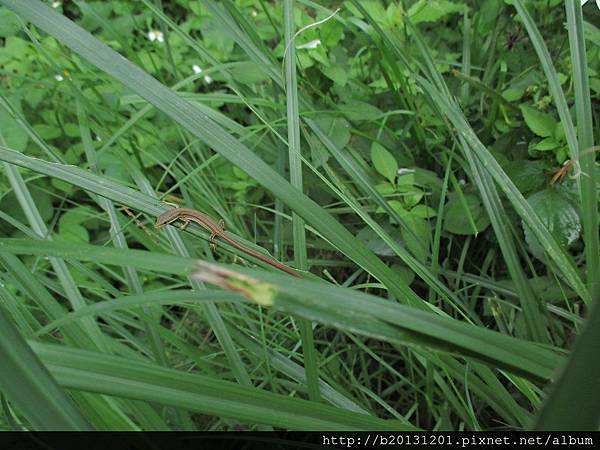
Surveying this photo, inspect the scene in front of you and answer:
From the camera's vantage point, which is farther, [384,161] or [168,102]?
[384,161]

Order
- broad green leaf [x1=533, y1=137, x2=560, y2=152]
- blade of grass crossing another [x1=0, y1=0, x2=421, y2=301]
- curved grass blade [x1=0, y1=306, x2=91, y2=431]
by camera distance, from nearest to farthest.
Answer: curved grass blade [x1=0, y1=306, x2=91, y2=431]
blade of grass crossing another [x1=0, y1=0, x2=421, y2=301]
broad green leaf [x1=533, y1=137, x2=560, y2=152]

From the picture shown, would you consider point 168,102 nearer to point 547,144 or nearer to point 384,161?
point 384,161

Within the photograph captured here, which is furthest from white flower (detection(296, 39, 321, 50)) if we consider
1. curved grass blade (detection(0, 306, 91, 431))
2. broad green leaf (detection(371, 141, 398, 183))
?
curved grass blade (detection(0, 306, 91, 431))

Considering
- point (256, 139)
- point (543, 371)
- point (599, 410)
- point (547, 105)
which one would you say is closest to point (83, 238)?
point (256, 139)

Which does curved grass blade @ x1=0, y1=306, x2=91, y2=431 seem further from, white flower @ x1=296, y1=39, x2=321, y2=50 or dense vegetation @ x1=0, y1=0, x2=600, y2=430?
white flower @ x1=296, y1=39, x2=321, y2=50

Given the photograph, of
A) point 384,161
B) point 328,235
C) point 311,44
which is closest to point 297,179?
point 328,235

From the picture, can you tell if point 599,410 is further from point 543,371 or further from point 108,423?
point 108,423

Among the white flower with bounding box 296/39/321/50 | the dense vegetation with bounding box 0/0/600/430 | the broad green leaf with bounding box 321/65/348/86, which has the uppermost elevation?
the white flower with bounding box 296/39/321/50

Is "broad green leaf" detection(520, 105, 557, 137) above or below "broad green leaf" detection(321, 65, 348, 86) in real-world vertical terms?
below

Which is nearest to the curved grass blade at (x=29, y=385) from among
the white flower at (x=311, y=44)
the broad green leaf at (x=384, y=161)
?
the broad green leaf at (x=384, y=161)
